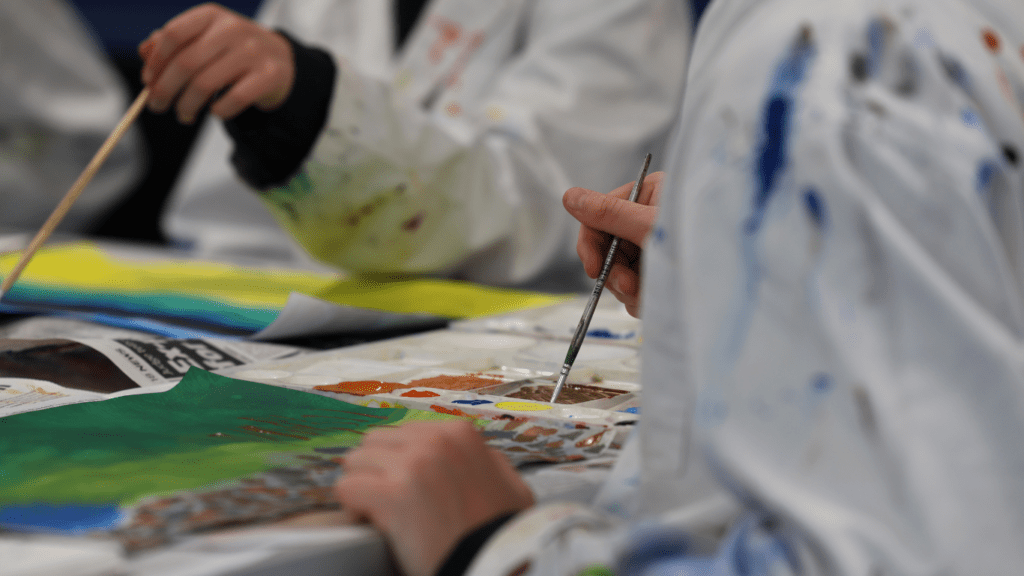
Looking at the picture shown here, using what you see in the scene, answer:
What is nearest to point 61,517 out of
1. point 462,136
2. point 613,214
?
point 613,214

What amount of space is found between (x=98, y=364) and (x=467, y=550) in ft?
1.21

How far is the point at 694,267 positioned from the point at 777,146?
5 centimetres

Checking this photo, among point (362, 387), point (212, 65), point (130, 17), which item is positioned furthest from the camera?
point (130, 17)

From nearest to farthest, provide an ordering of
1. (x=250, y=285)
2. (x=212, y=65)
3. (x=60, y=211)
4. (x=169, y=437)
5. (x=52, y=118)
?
(x=169, y=437), (x=60, y=211), (x=212, y=65), (x=250, y=285), (x=52, y=118)

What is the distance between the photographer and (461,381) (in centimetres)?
60

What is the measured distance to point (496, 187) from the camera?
1167mm

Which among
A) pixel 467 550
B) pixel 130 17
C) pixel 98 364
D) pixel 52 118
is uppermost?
pixel 130 17

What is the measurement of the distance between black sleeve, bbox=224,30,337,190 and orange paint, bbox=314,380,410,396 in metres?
0.42

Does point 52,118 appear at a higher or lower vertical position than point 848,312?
higher

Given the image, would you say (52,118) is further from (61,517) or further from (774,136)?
(774,136)

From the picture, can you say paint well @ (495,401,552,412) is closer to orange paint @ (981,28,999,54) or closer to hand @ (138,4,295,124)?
orange paint @ (981,28,999,54)

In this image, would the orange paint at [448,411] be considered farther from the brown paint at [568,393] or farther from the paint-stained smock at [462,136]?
the paint-stained smock at [462,136]

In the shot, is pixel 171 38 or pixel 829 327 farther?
pixel 171 38

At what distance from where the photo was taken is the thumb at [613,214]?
0.55 meters
